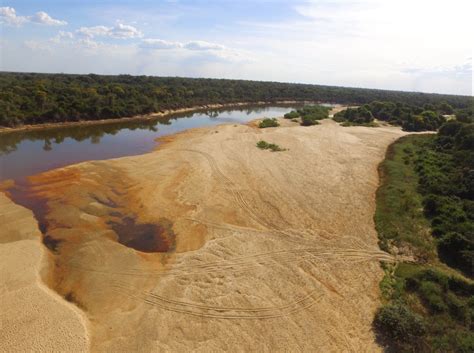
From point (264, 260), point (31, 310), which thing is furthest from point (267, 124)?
point (31, 310)

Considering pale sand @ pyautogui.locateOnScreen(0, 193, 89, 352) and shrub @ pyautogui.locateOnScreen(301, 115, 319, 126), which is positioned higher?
shrub @ pyautogui.locateOnScreen(301, 115, 319, 126)

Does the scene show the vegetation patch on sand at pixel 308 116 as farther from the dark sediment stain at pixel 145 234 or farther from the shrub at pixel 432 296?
the shrub at pixel 432 296

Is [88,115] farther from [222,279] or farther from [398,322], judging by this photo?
[398,322]

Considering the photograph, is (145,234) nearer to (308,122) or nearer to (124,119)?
(124,119)

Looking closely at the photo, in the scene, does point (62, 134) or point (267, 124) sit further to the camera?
point (267, 124)

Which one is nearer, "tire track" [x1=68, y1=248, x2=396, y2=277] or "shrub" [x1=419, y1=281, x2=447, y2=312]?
"shrub" [x1=419, y1=281, x2=447, y2=312]

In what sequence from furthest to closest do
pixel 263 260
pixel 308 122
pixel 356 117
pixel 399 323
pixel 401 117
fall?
pixel 401 117
pixel 356 117
pixel 308 122
pixel 263 260
pixel 399 323

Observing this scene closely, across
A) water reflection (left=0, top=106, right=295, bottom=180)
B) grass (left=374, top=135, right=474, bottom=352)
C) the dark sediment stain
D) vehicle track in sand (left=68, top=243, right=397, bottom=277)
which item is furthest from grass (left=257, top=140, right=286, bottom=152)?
vehicle track in sand (left=68, top=243, right=397, bottom=277)

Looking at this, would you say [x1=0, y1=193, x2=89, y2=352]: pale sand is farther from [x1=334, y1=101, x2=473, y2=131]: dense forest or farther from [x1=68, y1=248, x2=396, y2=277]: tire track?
[x1=334, y1=101, x2=473, y2=131]: dense forest
